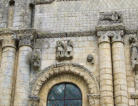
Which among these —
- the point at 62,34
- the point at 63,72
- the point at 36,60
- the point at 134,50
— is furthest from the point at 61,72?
the point at 134,50

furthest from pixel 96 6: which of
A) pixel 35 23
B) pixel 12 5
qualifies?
pixel 12 5

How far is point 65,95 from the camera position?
40.4 ft

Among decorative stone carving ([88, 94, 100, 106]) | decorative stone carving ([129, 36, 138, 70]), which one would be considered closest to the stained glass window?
decorative stone carving ([88, 94, 100, 106])

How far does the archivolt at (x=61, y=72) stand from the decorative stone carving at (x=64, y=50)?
0.32 m

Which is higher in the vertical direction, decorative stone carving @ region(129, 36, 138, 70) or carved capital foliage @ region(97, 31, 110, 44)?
carved capital foliage @ region(97, 31, 110, 44)

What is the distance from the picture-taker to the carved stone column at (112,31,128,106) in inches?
448

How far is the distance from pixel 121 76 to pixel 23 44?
164 inches

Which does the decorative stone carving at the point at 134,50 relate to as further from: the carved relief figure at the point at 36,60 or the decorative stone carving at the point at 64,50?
the carved relief figure at the point at 36,60

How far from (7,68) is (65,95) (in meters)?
2.55

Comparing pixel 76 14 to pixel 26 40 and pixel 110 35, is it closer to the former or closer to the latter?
pixel 110 35

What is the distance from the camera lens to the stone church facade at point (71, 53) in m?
11.9

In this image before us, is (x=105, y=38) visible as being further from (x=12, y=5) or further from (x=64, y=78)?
(x=12, y=5)

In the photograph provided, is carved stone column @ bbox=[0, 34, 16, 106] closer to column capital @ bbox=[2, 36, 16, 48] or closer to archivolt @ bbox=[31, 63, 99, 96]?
column capital @ bbox=[2, 36, 16, 48]

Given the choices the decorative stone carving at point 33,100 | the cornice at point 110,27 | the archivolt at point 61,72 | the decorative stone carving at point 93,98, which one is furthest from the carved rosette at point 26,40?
the decorative stone carving at point 93,98
